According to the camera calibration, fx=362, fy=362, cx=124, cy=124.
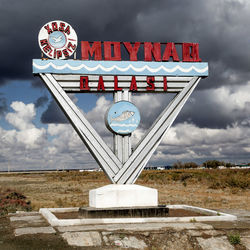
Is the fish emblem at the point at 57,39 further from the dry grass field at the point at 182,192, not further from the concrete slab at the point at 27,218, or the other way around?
the dry grass field at the point at 182,192

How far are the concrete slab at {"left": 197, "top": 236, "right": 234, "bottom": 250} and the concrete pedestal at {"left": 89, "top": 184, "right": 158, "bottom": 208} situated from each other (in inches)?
192

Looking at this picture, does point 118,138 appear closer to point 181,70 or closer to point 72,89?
point 72,89

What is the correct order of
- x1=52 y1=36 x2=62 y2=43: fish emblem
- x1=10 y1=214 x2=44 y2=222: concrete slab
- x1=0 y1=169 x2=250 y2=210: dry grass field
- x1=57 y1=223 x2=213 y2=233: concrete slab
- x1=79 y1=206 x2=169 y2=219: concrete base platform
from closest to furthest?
x1=57 y1=223 x2=213 y2=233: concrete slab, x1=79 y1=206 x2=169 y2=219: concrete base platform, x1=10 y1=214 x2=44 y2=222: concrete slab, x1=52 y1=36 x2=62 y2=43: fish emblem, x1=0 y1=169 x2=250 y2=210: dry grass field

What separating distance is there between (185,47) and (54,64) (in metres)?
6.77

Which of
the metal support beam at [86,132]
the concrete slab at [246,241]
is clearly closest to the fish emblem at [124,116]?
the metal support beam at [86,132]

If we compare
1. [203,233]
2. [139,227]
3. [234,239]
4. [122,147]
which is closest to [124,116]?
[122,147]

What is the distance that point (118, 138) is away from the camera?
17234 millimetres

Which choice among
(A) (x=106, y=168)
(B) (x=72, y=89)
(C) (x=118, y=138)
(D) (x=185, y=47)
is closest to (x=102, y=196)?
(A) (x=106, y=168)

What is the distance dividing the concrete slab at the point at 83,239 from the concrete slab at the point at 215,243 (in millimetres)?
3220

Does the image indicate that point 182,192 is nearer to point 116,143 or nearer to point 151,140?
point 151,140

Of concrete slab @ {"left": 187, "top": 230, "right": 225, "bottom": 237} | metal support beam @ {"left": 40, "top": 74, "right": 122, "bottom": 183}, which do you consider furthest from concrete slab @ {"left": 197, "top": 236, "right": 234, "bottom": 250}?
metal support beam @ {"left": 40, "top": 74, "right": 122, "bottom": 183}

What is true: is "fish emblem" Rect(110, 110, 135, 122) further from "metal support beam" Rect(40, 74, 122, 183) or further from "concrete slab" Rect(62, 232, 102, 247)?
"concrete slab" Rect(62, 232, 102, 247)

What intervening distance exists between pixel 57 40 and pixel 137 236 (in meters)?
10.6

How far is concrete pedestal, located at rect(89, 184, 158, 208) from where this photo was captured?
1591 centimetres
